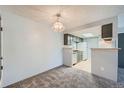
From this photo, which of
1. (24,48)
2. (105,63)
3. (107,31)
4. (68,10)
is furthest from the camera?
(107,31)

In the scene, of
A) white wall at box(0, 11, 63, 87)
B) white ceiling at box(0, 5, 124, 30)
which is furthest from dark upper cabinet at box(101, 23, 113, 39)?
white wall at box(0, 11, 63, 87)

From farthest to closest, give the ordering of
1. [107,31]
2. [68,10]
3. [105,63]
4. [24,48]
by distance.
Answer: [107,31]
[105,63]
[24,48]
[68,10]

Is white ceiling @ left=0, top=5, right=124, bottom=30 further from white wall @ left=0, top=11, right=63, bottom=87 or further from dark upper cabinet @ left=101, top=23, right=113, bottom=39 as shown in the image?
dark upper cabinet @ left=101, top=23, right=113, bottom=39

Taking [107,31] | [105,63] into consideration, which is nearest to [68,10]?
[107,31]

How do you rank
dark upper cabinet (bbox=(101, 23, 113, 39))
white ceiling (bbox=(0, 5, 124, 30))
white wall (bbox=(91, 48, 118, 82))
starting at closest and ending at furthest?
white ceiling (bbox=(0, 5, 124, 30)) → white wall (bbox=(91, 48, 118, 82)) → dark upper cabinet (bbox=(101, 23, 113, 39))

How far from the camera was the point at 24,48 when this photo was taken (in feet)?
11.3

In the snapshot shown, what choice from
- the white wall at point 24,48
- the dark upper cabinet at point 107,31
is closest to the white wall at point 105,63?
the dark upper cabinet at point 107,31

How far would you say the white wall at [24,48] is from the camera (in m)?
2.83

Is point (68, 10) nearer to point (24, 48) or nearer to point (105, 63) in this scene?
point (24, 48)

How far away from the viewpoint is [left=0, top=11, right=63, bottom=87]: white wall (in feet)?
9.30

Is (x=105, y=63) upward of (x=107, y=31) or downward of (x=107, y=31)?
downward
